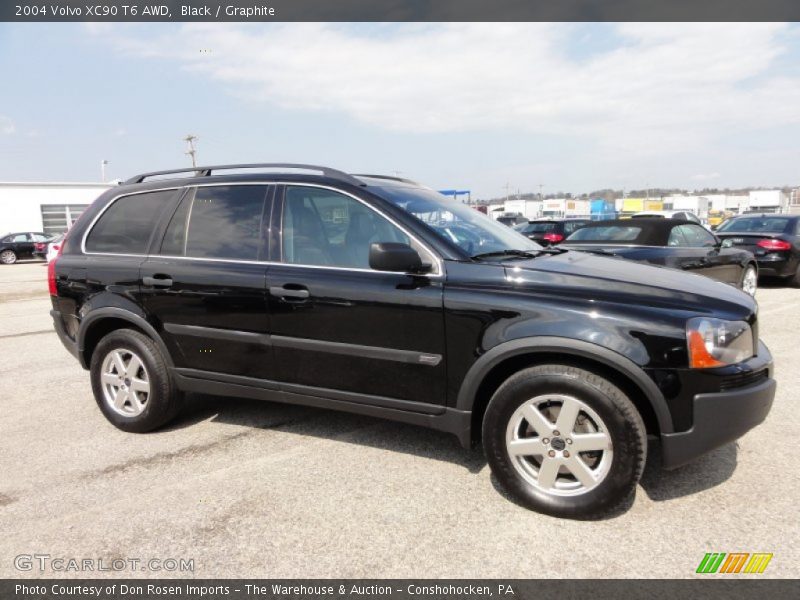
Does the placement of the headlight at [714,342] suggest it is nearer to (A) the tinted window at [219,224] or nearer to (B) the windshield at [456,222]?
(B) the windshield at [456,222]

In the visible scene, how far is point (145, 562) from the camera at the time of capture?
2.54 meters

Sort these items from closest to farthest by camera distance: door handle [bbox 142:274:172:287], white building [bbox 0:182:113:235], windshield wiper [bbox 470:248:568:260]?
1. windshield wiper [bbox 470:248:568:260]
2. door handle [bbox 142:274:172:287]
3. white building [bbox 0:182:113:235]

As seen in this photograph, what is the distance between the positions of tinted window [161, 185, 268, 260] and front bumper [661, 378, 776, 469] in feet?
8.63

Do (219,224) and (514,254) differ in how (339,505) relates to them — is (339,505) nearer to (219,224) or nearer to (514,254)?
(514,254)

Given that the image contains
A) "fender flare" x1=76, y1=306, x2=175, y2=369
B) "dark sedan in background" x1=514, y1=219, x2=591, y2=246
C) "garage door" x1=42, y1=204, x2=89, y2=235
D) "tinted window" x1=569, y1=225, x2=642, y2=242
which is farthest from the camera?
"garage door" x1=42, y1=204, x2=89, y2=235

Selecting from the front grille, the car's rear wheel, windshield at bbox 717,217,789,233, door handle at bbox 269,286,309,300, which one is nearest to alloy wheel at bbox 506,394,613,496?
the front grille

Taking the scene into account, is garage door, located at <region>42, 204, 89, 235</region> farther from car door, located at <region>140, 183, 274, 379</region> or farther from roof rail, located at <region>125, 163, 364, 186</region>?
car door, located at <region>140, 183, 274, 379</region>

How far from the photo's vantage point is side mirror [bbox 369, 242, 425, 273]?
3014mm

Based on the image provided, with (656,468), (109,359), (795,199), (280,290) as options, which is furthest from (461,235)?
(795,199)

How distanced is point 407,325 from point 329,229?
0.86 meters

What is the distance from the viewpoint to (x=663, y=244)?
759 centimetres

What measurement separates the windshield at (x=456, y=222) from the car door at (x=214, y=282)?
935mm

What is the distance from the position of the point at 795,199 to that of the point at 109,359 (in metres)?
84.1

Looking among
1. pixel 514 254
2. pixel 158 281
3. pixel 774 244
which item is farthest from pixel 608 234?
pixel 158 281
